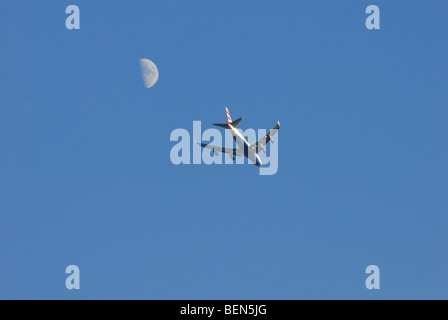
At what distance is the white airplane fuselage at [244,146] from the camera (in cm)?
13938

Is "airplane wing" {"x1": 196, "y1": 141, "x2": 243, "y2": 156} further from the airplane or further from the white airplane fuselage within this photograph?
the white airplane fuselage

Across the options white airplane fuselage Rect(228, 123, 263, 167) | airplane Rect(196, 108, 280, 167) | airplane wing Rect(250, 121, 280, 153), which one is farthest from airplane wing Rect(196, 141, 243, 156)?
airplane wing Rect(250, 121, 280, 153)

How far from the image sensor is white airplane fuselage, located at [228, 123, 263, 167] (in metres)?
139

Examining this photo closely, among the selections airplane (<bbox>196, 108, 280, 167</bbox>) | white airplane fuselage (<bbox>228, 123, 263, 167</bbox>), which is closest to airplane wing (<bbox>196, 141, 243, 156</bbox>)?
airplane (<bbox>196, 108, 280, 167</bbox>)

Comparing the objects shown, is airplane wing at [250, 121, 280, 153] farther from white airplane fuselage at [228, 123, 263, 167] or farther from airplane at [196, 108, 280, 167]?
white airplane fuselage at [228, 123, 263, 167]

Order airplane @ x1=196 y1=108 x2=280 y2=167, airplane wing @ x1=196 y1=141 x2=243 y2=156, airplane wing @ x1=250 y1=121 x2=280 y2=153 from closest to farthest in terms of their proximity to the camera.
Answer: airplane @ x1=196 y1=108 x2=280 y2=167, airplane wing @ x1=250 y1=121 x2=280 y2=153, airplane wing @ x1=196 y1=141 x2=243 y2=156

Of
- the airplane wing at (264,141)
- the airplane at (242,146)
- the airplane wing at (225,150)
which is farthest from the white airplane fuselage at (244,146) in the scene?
the airplane wing at (225,150)

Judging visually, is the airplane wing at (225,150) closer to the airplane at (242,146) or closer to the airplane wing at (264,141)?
the airplane at (242,146)

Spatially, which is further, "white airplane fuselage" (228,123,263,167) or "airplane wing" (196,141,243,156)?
"airplane wing" (196,141,243,156)

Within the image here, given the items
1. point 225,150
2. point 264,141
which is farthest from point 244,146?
point 264,141

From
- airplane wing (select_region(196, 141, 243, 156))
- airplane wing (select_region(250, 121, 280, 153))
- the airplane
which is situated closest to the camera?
the airplane
